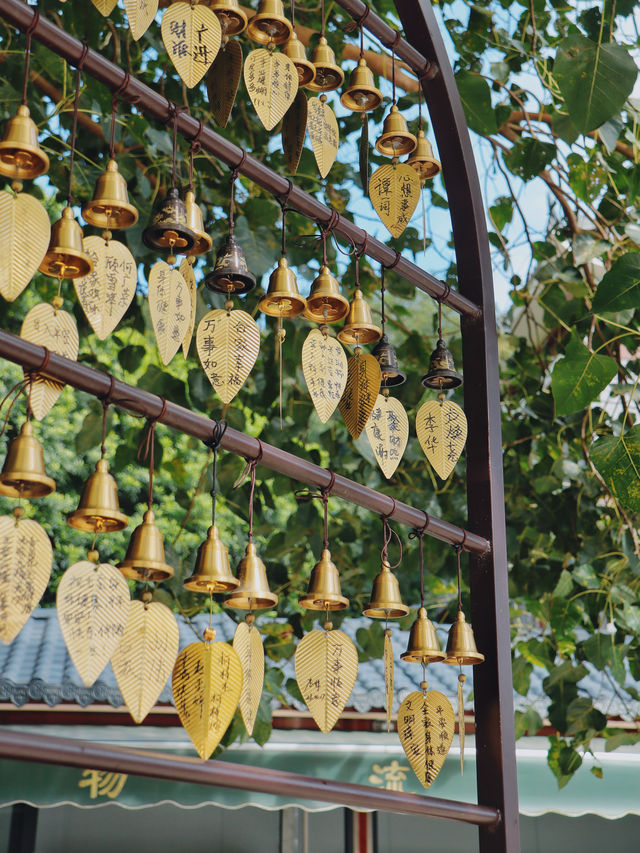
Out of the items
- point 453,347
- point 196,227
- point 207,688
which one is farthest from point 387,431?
point 453,347

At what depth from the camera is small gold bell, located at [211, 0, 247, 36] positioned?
1253 millimetres

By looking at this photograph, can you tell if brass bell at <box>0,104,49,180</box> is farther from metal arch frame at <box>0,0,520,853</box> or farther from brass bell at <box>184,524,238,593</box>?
brass bell at <box>184,524,238,593</box>

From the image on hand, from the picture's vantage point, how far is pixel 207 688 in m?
1.07

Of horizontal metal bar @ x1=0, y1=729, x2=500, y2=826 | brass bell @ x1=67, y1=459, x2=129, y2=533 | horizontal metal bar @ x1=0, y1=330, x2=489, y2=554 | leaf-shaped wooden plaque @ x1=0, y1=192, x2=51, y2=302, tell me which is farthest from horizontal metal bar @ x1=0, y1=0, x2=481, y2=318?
horizontal metal bar @ x1=0, y1=729, x2=500, y2=826

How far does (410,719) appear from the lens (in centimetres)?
143

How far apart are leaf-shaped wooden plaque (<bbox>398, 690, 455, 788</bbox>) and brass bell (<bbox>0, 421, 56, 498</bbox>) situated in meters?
0.69

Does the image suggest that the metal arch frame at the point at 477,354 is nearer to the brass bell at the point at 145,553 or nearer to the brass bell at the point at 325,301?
the brass bell at the point at 325,301

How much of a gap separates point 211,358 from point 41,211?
0.28 meters

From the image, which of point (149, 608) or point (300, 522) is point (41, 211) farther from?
point (300, 522)

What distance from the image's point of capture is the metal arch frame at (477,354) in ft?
4.79

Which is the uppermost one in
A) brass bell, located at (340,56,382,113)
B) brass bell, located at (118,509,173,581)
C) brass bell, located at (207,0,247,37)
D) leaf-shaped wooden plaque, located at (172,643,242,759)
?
brass bell, located at (340,56,382,113)

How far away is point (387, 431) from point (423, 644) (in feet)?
1.04

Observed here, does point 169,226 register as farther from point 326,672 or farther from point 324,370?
point 326,672

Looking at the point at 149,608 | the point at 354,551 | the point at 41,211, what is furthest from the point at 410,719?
the point at 354,551
